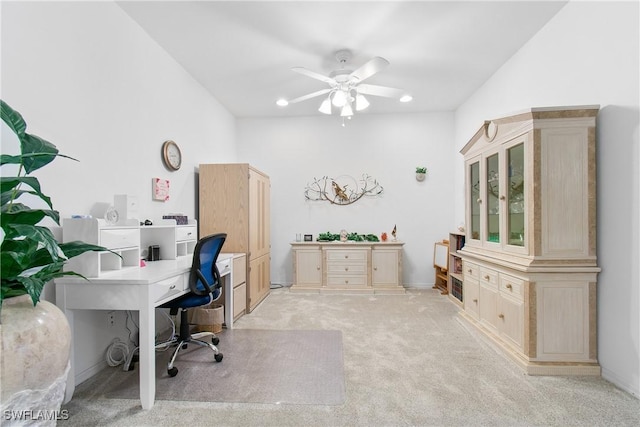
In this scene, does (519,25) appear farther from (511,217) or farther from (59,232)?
(59,232)

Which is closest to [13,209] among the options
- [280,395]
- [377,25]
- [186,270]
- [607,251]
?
[186,270]

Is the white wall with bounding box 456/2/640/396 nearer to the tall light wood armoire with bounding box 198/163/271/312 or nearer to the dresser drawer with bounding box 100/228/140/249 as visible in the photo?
the tall light wood armoire with bounding box 198/163/271/312

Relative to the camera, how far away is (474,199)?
328 cm

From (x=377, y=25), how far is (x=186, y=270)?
260cm

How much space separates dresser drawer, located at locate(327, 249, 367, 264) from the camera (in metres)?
4.61

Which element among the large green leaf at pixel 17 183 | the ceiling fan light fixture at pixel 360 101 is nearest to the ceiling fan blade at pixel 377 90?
the ceiling fan light fixture at pixel 360 101

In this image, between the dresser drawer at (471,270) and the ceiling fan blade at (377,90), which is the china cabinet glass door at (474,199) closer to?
the dresser drawer at (471,270)

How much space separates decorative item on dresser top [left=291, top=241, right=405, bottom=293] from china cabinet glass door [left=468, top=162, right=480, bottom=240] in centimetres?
136

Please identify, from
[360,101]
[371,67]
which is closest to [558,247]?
[371,67]

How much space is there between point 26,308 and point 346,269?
3.71 m

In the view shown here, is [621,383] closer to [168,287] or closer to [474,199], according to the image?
[474,199]

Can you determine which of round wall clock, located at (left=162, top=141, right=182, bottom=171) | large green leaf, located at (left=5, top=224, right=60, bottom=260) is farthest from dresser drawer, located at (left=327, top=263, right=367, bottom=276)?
large green leaf, located at (left=5, top=224, right=60, bottom=260)

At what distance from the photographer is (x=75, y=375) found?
6.79ft

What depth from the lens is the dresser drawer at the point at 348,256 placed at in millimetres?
4613
